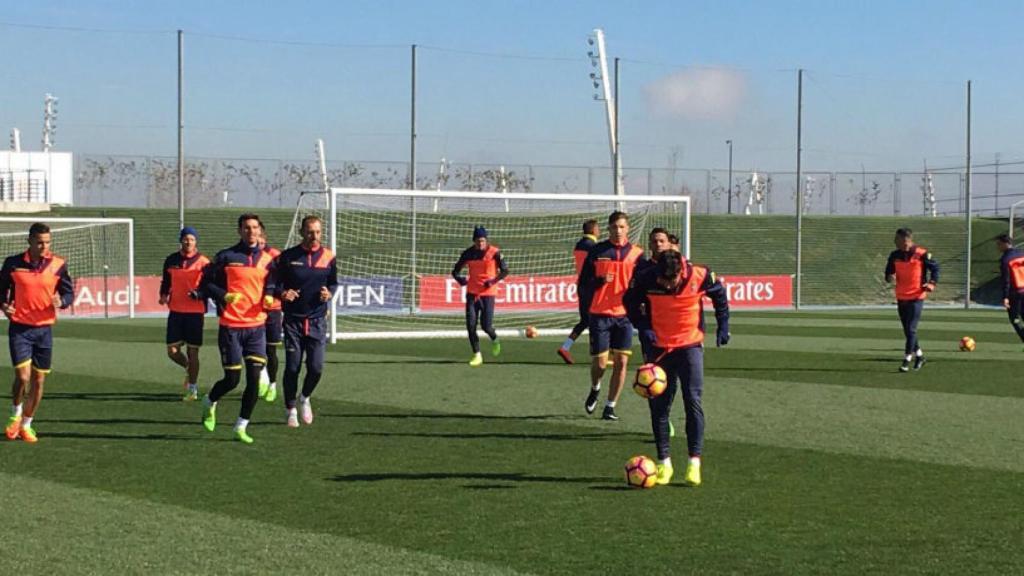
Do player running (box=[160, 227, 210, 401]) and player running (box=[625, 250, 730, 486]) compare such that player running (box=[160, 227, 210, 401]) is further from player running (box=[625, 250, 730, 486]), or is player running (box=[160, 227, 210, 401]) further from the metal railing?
the metal railing

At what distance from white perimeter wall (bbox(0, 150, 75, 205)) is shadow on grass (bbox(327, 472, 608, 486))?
54869 mm

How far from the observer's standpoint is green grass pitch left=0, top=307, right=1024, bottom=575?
7777 mm

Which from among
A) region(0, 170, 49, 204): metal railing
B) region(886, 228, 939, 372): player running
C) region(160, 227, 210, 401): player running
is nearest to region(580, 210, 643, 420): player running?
region(160, 227, 210, 401): player running

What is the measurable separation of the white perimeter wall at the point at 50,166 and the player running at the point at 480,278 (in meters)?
44.5

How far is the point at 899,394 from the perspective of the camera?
17016 mm

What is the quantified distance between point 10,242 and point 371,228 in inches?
422

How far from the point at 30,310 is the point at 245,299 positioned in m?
1.85

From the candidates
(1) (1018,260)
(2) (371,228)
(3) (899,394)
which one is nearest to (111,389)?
(3) (899,394)

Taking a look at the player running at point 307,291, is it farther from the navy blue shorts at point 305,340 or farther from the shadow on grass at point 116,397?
the shadow on grass at point 116,397

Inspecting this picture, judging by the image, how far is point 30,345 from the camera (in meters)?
12.4

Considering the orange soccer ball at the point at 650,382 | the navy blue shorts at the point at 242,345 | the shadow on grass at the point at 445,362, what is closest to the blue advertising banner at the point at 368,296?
the shadow on grass at the point at 445,362

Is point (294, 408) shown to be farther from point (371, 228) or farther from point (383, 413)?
point (371, 228)

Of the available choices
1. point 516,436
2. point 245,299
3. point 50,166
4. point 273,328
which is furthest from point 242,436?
point 50,166

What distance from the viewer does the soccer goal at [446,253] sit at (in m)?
33.9
